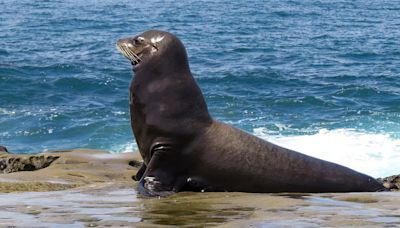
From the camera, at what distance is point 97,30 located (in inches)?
1379

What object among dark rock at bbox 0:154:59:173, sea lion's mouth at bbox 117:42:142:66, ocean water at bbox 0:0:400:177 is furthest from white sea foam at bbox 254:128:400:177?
sea lion's mouth at bbox 117:42:142:66

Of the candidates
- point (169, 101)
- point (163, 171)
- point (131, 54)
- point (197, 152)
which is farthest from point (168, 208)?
point (131, 54)

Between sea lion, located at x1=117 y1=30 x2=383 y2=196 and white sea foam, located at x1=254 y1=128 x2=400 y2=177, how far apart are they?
809 centimetres

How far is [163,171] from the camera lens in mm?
6527

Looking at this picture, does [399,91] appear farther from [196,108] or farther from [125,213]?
[125,213]

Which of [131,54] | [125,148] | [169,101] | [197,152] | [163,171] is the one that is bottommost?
[125,148]

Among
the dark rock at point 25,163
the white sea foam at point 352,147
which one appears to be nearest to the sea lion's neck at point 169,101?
the dark rock at point 25,163

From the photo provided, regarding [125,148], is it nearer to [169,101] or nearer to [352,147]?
[352,147]

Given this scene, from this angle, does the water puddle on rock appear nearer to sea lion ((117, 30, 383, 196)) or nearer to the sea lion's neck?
sea lion ((117, 30, 383, 196))

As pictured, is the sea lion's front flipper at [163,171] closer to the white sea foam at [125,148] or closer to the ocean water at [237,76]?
the ocean water at [237,76]

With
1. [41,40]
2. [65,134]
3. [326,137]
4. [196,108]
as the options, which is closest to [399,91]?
[326,137]

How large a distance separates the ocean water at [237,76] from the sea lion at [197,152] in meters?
8.11

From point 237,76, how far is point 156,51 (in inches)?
682

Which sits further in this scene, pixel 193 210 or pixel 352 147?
pixel 352 147
